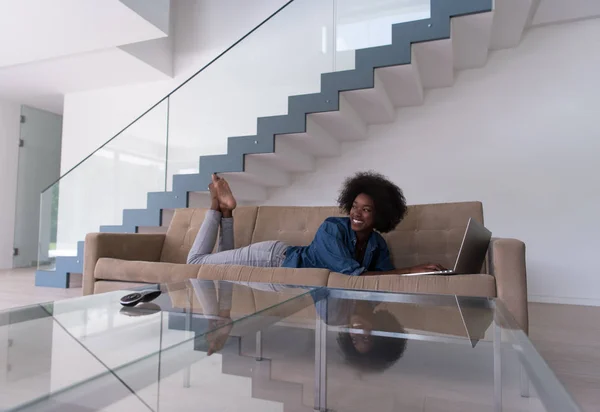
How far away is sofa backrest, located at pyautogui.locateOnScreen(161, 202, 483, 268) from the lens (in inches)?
94.0

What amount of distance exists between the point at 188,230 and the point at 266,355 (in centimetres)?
158

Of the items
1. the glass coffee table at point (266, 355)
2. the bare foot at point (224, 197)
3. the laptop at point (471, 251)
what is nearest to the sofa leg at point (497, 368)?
the glass coffee table at point (266, 355)

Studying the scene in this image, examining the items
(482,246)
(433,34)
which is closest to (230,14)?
(433,34)

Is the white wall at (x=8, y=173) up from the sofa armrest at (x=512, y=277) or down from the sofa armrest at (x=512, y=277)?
up

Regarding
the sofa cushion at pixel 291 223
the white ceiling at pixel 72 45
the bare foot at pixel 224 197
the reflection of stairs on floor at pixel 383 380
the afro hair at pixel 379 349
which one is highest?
the white ceiling at pixel 72 45

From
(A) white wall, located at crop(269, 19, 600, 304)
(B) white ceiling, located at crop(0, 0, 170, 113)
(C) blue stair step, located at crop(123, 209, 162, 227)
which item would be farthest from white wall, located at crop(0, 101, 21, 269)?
(A) white wall, located at crop(269, 19, 600, 304)

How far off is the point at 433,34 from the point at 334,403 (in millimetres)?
2684

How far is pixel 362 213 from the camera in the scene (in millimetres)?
2230

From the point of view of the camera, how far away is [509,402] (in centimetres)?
131

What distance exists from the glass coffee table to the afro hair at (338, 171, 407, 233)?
83 centimetres

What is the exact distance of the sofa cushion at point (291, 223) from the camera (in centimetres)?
271

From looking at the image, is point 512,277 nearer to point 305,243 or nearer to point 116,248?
point 305,243

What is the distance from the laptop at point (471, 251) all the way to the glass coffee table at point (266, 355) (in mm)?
345

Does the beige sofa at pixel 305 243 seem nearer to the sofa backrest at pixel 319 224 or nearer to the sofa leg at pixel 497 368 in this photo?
the sofa backrest at pixel 319 224
